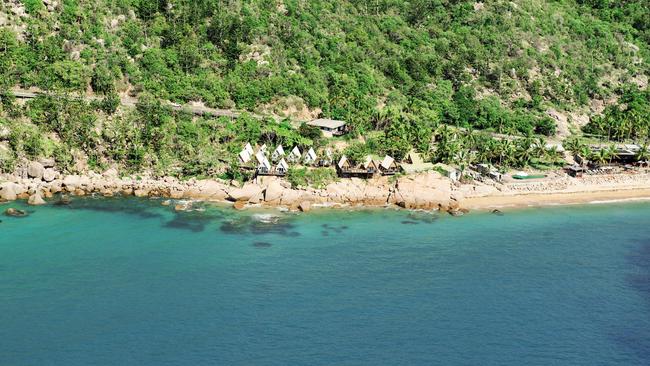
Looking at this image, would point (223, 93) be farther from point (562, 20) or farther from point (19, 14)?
point (562, 20)

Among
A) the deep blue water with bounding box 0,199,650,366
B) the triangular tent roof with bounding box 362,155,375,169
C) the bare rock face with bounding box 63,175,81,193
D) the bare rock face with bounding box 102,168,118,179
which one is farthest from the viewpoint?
the triangular tent roof with bounding box 362,155,375,169

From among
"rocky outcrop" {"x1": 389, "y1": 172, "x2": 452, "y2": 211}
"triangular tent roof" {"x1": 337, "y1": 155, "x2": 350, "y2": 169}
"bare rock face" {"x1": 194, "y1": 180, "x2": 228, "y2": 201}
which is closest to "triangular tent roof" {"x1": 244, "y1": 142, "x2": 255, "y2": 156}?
"bare rock face" {"x1": 194, "y1": 180, "x2": 228, "y2": 201}

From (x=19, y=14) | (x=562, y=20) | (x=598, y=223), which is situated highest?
(x=562, y=20)

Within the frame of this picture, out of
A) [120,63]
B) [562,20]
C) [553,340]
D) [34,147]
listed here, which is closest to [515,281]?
[553,340]

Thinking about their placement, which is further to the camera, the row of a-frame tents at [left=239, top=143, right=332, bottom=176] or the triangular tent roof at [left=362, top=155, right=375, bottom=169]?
the triangular tent roof at [left=362, top=155, right=375, bottom=169]

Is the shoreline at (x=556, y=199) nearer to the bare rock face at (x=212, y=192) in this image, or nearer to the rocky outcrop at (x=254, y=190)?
the rocky outcrop at (x=254, y=190)

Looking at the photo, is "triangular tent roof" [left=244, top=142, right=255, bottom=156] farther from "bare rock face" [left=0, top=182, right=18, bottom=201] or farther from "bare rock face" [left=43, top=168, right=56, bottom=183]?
"bare rock face" [left=0, top=182, right=18, bottom=201]

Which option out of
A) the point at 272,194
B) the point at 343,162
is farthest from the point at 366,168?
the point at 272,194

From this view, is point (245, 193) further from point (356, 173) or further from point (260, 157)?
point (356, 173)

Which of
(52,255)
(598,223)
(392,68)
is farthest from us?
(392,68)
